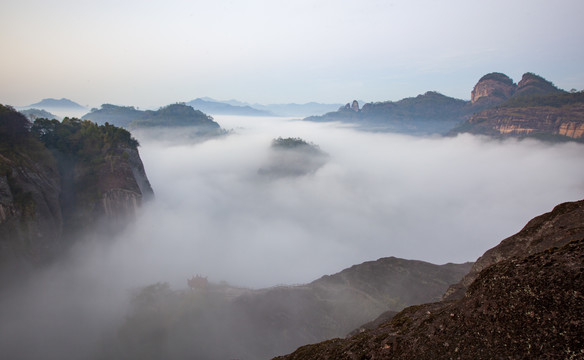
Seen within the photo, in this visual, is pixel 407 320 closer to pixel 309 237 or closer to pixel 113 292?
pixel 113 292

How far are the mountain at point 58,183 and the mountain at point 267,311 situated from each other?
54.1ft

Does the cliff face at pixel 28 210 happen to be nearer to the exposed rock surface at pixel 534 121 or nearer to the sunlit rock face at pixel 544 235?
the sunlit rock face at pixel 544 235

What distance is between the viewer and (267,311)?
4075cm

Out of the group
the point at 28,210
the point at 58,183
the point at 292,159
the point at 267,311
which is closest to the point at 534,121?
the point at 292,159

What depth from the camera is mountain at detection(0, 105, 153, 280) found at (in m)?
37.9

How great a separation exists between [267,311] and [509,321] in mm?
37769

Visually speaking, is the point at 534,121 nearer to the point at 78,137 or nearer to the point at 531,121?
the point at 531,121

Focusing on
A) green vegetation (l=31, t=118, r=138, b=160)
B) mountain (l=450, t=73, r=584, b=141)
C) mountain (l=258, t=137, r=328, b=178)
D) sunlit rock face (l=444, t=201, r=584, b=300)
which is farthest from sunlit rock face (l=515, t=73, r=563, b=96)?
green vegetation (l=31, t=118, r=138, b=160)

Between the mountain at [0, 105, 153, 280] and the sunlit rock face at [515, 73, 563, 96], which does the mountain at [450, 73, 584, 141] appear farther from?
the mountain at [0, 105, 153, 280]

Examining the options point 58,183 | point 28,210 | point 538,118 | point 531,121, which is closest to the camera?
Result: point 28,210

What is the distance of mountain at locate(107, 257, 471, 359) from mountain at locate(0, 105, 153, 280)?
54.1 feet

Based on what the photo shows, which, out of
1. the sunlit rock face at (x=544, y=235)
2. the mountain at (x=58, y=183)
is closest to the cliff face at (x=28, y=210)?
the mountain at (x=58, y=183)

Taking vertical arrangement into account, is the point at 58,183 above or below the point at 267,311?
above

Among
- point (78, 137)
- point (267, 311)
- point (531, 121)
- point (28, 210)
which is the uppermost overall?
point (531, 121)
